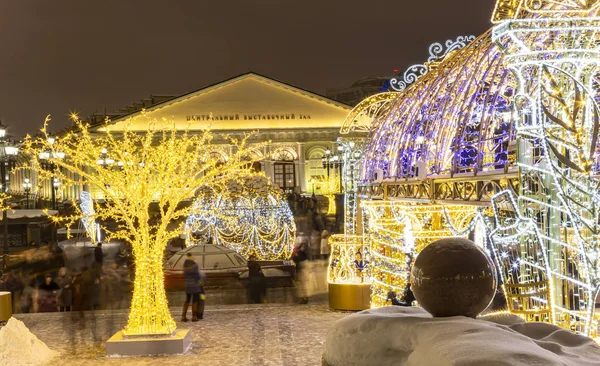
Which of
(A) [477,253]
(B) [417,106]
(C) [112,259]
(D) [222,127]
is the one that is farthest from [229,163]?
(D) [222,127]

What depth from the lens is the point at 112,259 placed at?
88.5ft

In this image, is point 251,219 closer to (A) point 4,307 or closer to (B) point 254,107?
(A) point 4,307

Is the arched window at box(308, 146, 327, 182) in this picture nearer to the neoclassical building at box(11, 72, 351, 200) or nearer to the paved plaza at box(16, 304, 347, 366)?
the neoclassical building at box(11, 72, 351, 200)

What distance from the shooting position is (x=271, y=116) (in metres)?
56.3

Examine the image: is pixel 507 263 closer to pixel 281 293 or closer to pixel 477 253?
pixel 477 253

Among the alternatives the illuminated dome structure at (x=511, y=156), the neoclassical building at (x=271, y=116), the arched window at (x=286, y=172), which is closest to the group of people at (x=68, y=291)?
the illuminated dome structure at (x=511, y=156)

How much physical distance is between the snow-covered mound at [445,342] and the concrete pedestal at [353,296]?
12.2 meters

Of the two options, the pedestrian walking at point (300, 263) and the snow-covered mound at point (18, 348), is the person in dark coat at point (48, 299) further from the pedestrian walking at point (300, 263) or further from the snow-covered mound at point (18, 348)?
the pedestrian walking at point (300, 263)

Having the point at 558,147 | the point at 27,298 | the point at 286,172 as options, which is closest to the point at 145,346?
the point at 27,298

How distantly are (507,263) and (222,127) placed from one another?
49554 millimetres

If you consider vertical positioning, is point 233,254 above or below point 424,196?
below

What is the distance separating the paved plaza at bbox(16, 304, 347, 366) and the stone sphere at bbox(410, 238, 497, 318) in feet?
26.9

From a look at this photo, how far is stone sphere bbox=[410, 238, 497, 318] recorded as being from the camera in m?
2.92

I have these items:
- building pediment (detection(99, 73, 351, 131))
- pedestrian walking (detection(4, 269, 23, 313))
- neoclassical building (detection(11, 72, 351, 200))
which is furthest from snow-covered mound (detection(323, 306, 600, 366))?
building pediment (detection(99, 73, 351, 131))
